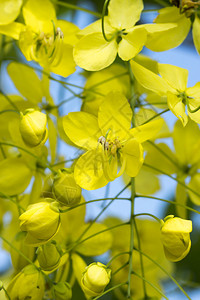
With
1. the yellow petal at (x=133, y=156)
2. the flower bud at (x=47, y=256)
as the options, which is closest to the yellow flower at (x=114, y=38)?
the yellow petal at (x=133, y=156)

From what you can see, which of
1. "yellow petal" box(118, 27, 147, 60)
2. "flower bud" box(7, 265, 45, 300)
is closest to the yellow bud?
"flower bud" box(7, 265, 45, 300)

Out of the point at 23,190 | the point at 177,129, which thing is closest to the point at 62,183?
the point at 23,190

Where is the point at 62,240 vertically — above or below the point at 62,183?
below

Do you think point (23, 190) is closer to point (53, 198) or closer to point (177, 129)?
point (53, 198)

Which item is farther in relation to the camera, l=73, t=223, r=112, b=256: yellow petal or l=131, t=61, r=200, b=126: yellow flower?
l=73, t=223, r=112, b=256: yellow petal

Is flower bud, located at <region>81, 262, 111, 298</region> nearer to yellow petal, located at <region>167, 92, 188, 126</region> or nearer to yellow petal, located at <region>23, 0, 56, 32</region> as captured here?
yellow petal, located at <region>167, 92, 188, 126</region>

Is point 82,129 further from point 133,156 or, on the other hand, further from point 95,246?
point 95,246
